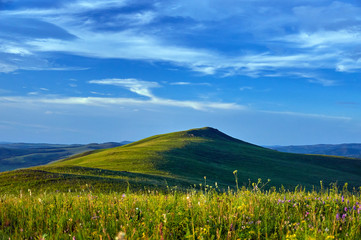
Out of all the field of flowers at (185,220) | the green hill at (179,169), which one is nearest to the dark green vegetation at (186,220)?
the field of flowers at (185,220)

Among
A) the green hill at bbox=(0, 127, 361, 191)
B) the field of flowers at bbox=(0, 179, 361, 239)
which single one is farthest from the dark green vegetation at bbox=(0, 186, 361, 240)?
the green hill at bbox=(0, 127, 361, 191)

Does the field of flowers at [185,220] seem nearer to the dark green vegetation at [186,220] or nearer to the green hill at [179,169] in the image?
the dark green vegetation at [186,220]

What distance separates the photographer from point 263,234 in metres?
5.38

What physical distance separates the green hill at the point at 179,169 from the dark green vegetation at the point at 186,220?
65.1 feet

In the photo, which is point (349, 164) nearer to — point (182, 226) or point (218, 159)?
point (218, 159)

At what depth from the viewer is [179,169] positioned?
55.5 m

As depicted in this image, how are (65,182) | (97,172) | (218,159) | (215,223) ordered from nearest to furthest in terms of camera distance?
(215,223) < (65,182) < (97,172) < (218,159)

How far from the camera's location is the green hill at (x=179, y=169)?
30531 millimetres

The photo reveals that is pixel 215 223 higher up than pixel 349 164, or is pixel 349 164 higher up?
pixel 215 223

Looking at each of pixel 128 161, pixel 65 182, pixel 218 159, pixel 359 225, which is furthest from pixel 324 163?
pixel 359 225

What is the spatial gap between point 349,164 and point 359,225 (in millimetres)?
104129

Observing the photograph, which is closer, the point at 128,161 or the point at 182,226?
the point at 182,226

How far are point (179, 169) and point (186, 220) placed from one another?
5042 centimetres

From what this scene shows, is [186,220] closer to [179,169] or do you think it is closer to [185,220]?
[185,220]
